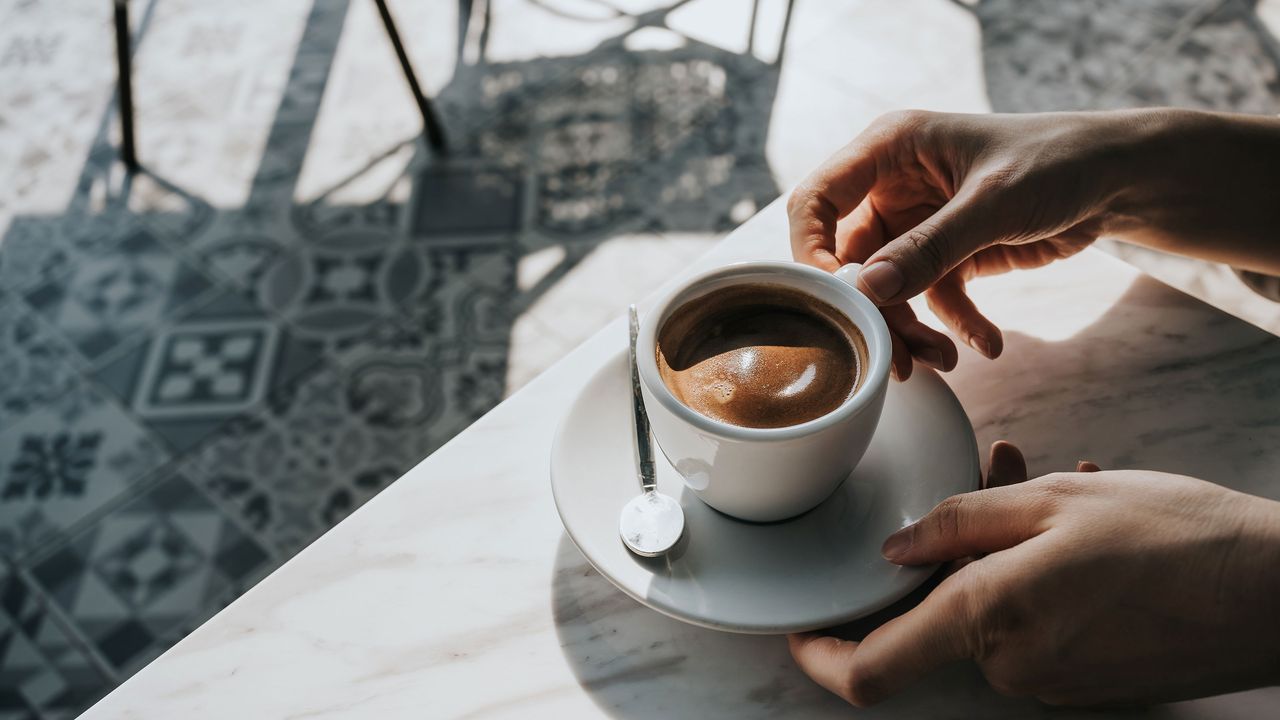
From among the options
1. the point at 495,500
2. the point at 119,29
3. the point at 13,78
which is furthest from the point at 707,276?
the point at 13,78

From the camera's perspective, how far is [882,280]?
1.93 feet

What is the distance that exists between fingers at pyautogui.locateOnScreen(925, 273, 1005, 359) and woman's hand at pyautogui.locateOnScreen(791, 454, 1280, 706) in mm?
175

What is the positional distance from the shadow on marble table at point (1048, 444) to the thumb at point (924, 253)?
96 millimetres

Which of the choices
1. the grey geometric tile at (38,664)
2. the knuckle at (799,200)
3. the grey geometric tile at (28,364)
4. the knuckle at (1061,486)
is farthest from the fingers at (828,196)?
the grey geometric tile at (28,364)

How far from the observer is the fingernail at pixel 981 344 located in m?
0.64

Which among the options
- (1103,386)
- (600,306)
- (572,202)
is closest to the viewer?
(1103,386)

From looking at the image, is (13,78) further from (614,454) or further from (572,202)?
(614,454)

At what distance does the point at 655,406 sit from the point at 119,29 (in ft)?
5.02

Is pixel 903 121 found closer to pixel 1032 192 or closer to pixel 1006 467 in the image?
pixel 1032 192

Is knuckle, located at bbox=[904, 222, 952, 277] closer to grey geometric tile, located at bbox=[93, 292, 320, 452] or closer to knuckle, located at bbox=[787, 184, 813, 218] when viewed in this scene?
knuckle, located at bbox=[787, 184, 813, 218]

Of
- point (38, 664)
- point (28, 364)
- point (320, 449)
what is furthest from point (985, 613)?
point (28, 364)

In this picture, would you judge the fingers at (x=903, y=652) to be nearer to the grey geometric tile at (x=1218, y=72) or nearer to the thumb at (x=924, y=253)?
the thumb at (x=924, y=253)

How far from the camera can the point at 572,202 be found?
1.68 meters

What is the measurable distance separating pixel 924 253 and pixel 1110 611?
25 centimetres
